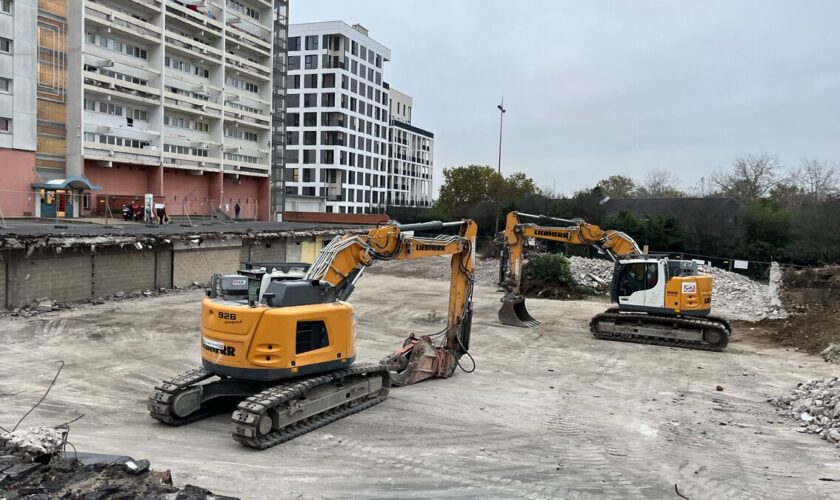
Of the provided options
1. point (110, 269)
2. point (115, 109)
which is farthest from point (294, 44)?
point (110, 269)

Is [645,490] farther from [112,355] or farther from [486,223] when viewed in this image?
[486,223]

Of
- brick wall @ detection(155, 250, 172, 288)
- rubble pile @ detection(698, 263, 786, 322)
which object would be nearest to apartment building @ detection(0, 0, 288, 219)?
brick wall @ detection(155, 250, 172, 288)

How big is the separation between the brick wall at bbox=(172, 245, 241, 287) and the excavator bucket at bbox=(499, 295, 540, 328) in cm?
1498

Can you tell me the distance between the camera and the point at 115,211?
145 feet

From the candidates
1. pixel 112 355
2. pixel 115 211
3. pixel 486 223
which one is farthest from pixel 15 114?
pixel 486 223

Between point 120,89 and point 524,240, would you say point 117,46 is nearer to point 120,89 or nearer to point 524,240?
point 120,89

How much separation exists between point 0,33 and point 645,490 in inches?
1642

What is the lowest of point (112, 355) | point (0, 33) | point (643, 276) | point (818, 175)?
point (112, 355)

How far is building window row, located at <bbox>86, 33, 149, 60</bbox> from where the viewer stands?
4325cm

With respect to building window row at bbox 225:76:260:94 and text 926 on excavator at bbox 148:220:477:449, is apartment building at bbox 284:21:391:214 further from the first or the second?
text 926 on excavator at bbox 148:220:477:449

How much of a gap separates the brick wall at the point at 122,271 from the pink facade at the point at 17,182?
1483 cm

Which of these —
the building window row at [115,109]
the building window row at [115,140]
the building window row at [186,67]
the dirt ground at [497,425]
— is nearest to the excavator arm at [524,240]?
the dirt ground at [497,425]

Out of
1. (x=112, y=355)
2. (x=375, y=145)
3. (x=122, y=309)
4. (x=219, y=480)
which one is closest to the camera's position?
(x=219, y=480)

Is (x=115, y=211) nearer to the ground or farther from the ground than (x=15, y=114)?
nearer to the ground
